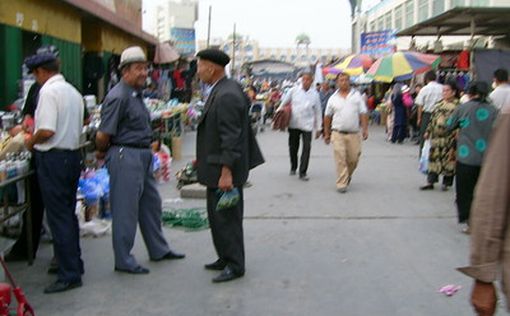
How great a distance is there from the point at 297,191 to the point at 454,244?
131 inches

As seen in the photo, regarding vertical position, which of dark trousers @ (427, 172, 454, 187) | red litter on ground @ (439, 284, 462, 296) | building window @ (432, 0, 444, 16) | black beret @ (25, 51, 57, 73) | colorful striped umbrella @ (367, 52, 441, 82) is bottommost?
red litter on ground @ (439, 284, 462, 296)

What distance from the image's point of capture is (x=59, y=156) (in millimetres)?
4766

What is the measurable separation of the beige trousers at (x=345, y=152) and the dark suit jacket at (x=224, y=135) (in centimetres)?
412

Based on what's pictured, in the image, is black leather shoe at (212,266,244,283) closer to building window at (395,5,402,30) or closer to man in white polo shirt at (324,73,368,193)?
man in white polo shirt at (324,73,368,193)

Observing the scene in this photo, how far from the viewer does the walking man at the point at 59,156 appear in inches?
184

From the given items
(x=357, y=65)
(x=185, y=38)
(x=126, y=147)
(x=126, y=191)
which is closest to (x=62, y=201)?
(x=126, y=191)

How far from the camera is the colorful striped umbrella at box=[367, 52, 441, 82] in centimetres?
1616

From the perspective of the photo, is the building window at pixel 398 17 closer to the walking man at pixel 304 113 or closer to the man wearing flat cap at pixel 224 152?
the walking man at pixel 304 113

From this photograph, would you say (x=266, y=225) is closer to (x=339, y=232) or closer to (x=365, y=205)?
(x=339, y=232)

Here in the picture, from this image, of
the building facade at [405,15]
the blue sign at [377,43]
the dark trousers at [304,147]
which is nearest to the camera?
the dark trousers at [304,147]

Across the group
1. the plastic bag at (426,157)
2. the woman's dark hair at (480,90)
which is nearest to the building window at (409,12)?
the plastic bag at (426,157)

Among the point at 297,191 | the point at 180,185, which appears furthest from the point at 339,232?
the point at 180,185

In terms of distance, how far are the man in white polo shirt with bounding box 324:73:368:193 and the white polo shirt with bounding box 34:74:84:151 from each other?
4.88 m

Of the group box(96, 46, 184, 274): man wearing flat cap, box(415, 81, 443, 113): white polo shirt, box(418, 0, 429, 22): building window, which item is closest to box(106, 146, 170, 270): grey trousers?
box(96, 46, 184, 274): man wearing flat cap
